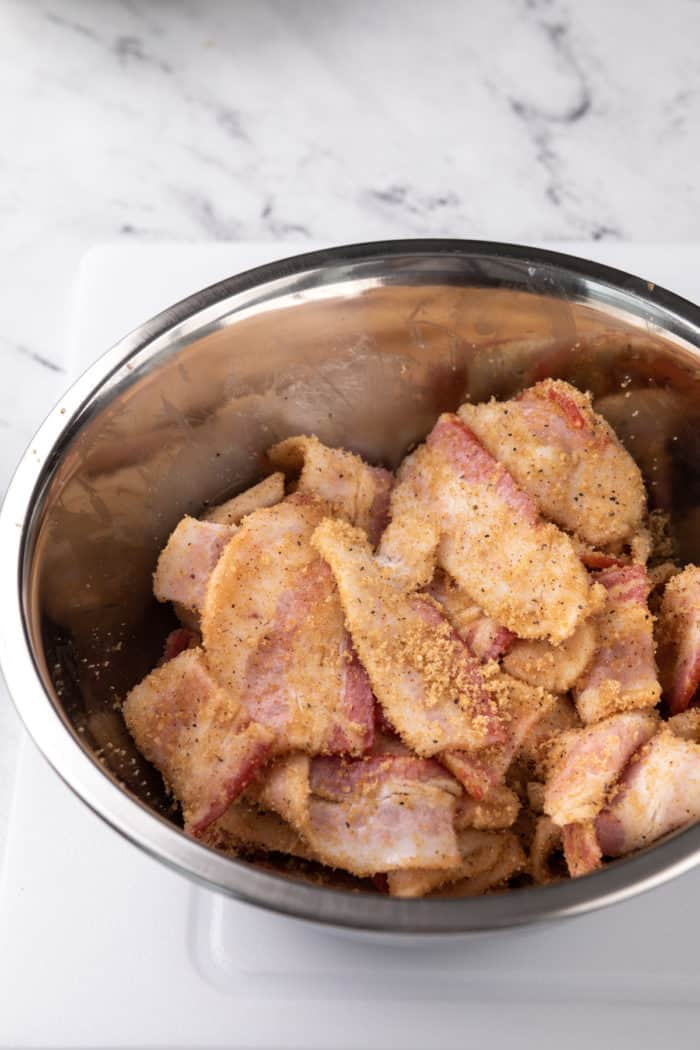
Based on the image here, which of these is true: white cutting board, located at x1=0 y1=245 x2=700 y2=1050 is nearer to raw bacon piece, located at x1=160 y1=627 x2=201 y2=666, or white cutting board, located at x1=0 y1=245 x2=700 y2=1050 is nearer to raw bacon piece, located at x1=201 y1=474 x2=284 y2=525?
raw bacon piece, located at x1=160 y1=627 x2=201 y2=666

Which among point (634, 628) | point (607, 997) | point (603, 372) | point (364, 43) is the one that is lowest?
point (607, 997)

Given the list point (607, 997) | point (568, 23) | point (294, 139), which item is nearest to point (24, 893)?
point (607, 997)

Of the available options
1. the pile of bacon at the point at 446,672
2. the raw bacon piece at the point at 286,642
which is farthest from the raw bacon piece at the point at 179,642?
the raw bacon piece at the point at 286,642

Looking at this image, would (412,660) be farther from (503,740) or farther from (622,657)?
(622,657)

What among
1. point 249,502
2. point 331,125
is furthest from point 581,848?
point 331,125

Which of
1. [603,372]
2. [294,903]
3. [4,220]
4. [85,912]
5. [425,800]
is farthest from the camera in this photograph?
[4,220]

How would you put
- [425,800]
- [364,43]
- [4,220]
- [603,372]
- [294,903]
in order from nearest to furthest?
[294,903], [425,800], [603,372], [4,220], [364,43]

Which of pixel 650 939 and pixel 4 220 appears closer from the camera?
pixel 650 939

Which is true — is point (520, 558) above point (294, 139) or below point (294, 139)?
below

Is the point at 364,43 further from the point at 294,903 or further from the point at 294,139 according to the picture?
the point at 294,903
